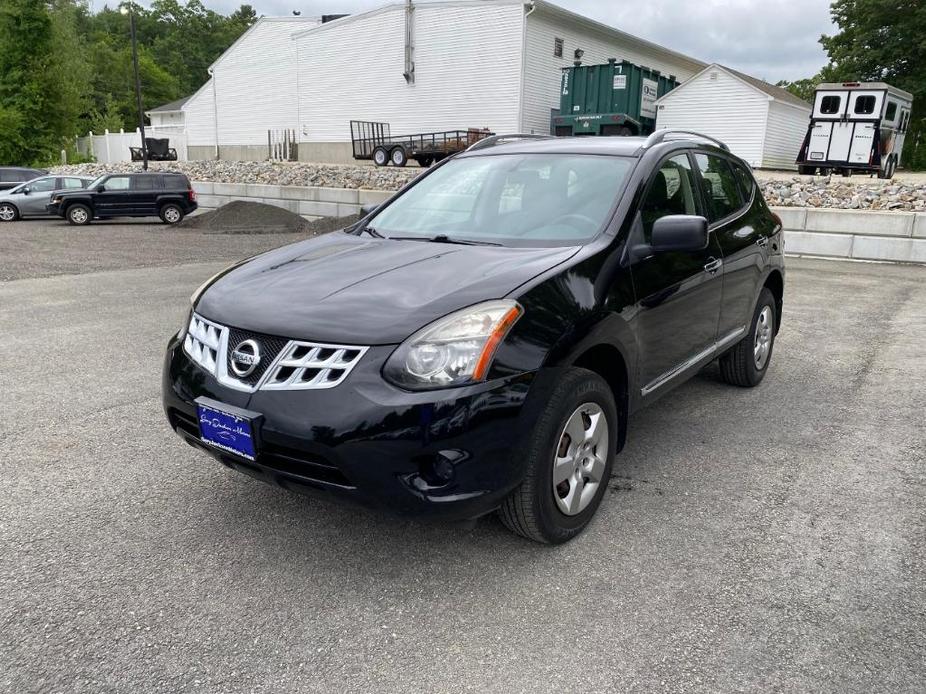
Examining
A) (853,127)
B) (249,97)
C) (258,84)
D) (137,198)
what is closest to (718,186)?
(137,198)

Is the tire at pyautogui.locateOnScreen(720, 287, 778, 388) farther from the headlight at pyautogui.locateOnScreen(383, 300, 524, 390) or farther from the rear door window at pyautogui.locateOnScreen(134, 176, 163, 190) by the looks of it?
the rear door window at pyautogui.locateOnScreen(134, 176, 163, 190)

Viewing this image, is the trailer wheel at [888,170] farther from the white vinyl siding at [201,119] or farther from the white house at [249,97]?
the white vinyl siding at [201,119]

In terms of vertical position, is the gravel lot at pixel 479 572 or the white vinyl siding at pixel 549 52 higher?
the white vinyl siding at pixel 549 52

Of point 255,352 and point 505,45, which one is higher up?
point 505,45

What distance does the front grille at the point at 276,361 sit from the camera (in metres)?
2.55

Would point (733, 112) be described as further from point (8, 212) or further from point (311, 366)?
point (311, 366)

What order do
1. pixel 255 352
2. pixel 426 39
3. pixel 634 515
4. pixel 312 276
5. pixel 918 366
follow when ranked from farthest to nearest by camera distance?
pixel 426 39 → pixel 918 366 → pixel 634 515 → pixel 312 276 → pixel 255 352

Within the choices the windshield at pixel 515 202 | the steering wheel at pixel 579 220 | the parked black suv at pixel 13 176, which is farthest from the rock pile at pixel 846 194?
the parked black suv at pixel 13 176

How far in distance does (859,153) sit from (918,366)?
19714 mm

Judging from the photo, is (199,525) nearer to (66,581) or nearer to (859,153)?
(66,581)

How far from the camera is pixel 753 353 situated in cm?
523

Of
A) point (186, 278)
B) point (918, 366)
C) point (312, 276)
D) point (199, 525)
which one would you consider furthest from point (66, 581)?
point (186, 278)

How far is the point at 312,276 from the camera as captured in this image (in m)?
3.11

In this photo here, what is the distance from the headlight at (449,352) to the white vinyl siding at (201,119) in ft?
151
